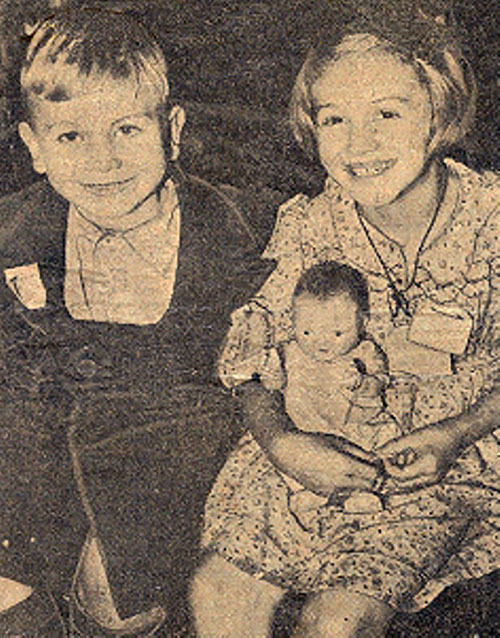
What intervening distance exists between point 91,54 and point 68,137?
0.71 feet

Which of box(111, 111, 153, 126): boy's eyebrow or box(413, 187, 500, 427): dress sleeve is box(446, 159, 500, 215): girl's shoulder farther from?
box(111, 111, 153, 126): boy's eyebrow

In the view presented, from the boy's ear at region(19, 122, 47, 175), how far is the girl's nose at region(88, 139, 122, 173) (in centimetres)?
14

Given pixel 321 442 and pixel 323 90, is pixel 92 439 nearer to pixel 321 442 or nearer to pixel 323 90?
pixel 321 442

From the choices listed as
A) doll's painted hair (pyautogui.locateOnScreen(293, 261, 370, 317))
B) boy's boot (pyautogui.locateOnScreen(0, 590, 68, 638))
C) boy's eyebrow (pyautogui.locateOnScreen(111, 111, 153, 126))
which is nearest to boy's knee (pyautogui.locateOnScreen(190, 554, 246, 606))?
boy's boot (pyautogui.locateOnScreen(0, 590, 68, 638))

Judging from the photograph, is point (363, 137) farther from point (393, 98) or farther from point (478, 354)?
point (478, 354)

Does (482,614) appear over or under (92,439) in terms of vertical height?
under

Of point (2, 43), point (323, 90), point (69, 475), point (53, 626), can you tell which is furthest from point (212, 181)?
point (53, 626)

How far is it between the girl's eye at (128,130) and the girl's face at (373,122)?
0.46 m

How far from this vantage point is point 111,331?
2.96m

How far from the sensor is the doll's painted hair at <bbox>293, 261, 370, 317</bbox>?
9.27 ft

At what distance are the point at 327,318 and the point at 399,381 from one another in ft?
0.80

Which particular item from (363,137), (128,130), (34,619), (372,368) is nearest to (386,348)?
(372,368)

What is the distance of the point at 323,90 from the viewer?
2.79m

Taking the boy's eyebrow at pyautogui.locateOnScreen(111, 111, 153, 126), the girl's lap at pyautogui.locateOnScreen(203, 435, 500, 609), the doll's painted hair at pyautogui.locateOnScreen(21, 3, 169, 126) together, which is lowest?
the girl's lap at pyautogui.locateOnScreen(203, 435, 500, 609)
